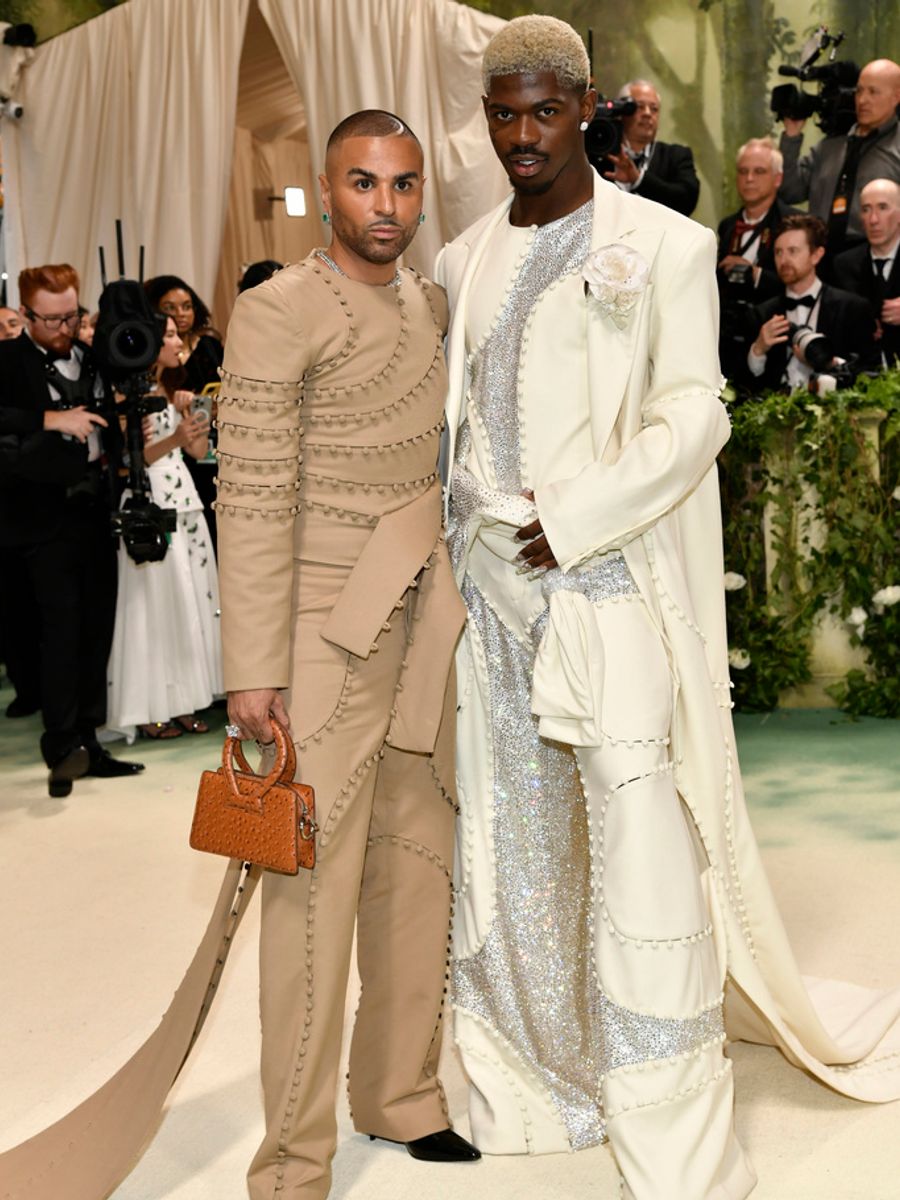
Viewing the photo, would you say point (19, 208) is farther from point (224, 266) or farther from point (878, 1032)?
point (878, 1032)

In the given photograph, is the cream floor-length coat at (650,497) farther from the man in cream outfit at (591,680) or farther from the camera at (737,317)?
the camera at (737,317)

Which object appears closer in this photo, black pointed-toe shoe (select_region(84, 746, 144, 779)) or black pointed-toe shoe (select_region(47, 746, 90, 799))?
black pointed-toe shoe (select_region(47, 746, 90, 799))

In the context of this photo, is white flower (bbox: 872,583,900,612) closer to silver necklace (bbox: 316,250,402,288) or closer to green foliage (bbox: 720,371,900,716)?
green foliage (bbox: 720,371,900,716)

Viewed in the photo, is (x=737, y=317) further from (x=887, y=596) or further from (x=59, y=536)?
(x=59, y=536)

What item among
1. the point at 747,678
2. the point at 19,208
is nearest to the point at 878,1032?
the point at 747,678

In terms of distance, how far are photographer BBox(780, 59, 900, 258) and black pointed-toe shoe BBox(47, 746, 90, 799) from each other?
3.98 m

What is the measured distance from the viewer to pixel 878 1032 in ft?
10.2

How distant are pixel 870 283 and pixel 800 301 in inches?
14.2

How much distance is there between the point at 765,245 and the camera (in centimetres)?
680

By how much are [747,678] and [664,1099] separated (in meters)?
3.69

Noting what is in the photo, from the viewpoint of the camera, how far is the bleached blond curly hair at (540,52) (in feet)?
8.01

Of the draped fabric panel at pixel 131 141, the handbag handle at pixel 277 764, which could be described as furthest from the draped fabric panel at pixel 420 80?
the handbag handle at pixel 277 764

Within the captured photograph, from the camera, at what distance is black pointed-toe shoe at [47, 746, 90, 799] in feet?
18.1

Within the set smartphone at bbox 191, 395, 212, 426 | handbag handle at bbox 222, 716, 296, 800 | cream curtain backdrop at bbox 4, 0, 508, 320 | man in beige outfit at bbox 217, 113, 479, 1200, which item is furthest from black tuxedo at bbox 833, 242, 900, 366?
handbag handle at bbox 222, 716, 296, 800
